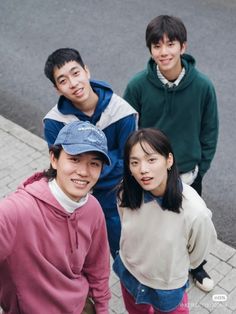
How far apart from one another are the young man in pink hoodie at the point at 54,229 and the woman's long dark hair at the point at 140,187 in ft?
0.99

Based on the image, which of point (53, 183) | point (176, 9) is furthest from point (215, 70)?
point (53, 183)

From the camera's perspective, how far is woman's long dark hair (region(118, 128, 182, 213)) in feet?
8.60

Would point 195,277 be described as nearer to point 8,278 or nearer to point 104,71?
point 8,278

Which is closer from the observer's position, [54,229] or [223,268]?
[54,229]

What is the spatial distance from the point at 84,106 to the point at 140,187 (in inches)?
28.0

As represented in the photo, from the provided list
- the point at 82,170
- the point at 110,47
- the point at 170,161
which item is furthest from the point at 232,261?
the point at 110,47

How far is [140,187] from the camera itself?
2811 mm

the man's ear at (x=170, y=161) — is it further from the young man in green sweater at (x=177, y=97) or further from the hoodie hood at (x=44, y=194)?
the young man in green sweater at (x=177, y=97)

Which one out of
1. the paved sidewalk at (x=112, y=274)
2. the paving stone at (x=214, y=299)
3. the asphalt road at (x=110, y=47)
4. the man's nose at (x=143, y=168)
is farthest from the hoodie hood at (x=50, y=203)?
the asphalt road at (x=110, y=47)

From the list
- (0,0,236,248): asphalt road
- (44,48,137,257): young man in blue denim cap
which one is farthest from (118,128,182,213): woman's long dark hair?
(0,0,236,248): asphalt road

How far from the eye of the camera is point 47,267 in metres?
2.30

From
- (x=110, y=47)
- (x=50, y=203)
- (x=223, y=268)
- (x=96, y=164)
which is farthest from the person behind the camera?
(x=110, y=47)

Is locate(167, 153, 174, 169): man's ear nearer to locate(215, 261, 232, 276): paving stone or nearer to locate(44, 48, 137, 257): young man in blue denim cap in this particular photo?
locate(44, 48, 137, 257): young man in blue denim cap

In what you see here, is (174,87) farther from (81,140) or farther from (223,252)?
(223,252)
